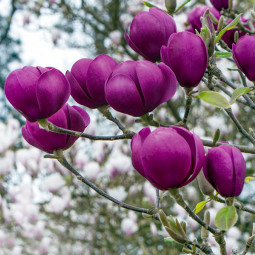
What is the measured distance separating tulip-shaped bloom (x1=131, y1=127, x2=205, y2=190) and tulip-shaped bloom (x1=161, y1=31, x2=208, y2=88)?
10 centimetres

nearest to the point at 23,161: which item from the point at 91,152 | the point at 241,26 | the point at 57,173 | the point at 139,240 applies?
the point at 57,173

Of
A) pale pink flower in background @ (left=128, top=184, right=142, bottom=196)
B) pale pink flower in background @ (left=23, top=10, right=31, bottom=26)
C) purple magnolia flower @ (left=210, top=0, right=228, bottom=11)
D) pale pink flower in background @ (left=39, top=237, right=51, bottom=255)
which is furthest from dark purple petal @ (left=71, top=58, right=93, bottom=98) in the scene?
pale pink flower in background @ (left=23, top=10, right=31, bottom=26)

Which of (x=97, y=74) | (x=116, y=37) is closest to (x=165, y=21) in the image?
(x=97, y=74)

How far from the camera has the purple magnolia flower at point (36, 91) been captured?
0.48 meters

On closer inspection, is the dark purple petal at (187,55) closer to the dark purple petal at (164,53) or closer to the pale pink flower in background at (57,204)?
the dark purple petal at (164,53)

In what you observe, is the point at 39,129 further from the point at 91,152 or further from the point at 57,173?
the point at 91,152

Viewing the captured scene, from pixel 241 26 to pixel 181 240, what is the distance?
1.35 feet

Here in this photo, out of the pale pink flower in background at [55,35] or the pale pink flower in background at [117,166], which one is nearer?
the pale pink flower in background at [117,166]

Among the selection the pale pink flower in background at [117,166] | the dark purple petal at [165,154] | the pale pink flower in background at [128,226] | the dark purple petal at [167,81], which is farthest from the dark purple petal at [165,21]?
the pale pink flower in background at [128,226]

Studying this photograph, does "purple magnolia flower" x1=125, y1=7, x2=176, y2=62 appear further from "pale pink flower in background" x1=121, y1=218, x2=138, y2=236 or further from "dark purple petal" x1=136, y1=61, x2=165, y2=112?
"pale pink flower in background" x1=121, y1=218, x2=138, y2=236

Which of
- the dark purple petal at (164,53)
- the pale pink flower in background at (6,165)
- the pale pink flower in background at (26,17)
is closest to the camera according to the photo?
the dark purple petal at (164,53)

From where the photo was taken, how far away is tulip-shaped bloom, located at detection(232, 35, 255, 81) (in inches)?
20.4

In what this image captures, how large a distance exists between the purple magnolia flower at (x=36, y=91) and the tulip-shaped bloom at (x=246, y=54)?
230 millimetres

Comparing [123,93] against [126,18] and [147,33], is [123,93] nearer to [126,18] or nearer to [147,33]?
[147,33]
